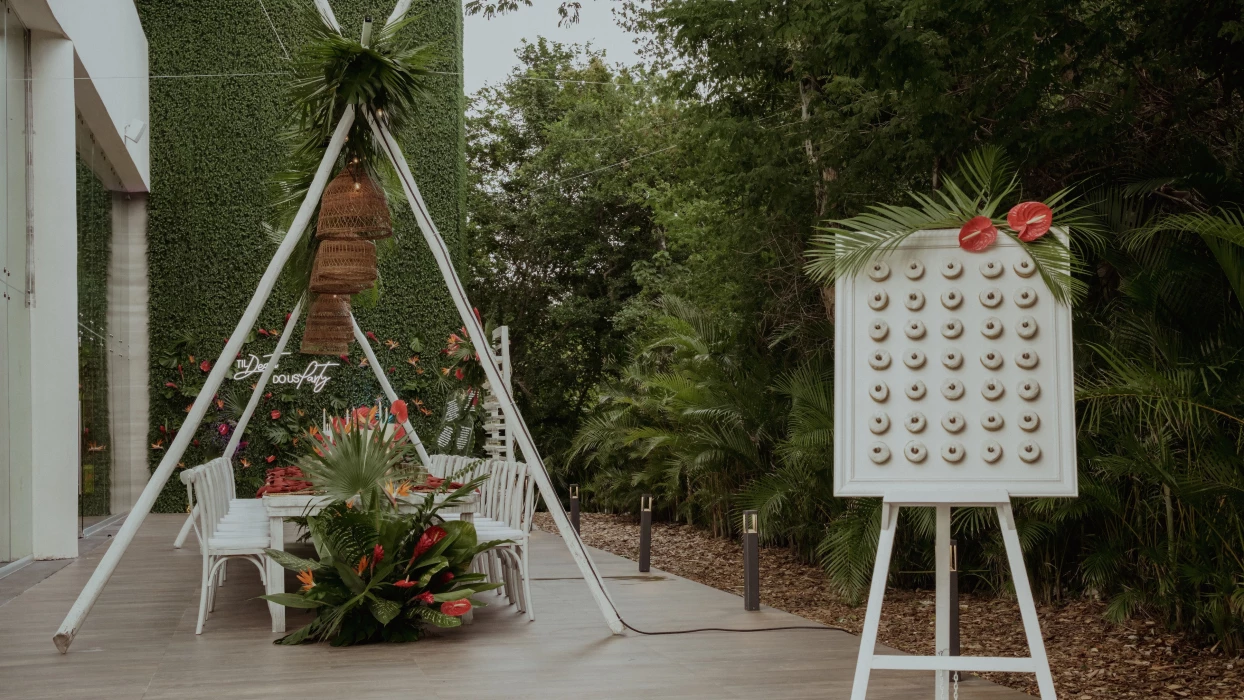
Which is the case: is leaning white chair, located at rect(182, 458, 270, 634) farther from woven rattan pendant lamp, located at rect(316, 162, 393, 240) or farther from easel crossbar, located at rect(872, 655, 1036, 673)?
easel crossbar, located at rect(872, 655, 1036, 673)

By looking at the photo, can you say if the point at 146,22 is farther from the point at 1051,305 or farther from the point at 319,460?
the point at 1051,305

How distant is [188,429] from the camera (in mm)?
6734

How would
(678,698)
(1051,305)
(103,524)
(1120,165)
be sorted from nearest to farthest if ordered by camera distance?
(1051,305), (678,698), (1120,165), (103,524)

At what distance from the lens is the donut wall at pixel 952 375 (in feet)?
13.6

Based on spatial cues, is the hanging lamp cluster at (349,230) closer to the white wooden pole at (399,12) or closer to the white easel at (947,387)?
the white wooden pole at (399,12)

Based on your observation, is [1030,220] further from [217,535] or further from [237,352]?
[217,535]

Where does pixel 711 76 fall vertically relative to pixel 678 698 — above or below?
above

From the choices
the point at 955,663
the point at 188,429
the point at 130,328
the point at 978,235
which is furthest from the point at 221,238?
the point at 955,663

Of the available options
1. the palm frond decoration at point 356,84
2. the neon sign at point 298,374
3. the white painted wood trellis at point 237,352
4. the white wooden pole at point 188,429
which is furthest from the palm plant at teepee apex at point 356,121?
the neon sign at point 298,374

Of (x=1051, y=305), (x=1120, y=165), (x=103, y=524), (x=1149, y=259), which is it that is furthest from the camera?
(x=103, y=524)

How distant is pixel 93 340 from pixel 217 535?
25.6ft

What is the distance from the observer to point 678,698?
500cm

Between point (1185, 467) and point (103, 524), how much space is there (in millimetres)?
13079

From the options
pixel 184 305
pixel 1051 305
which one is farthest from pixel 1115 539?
pixel 184 305
